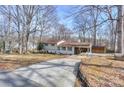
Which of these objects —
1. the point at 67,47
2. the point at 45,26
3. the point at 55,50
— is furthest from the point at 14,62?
the point at 45,26

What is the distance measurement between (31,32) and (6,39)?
6.71ft

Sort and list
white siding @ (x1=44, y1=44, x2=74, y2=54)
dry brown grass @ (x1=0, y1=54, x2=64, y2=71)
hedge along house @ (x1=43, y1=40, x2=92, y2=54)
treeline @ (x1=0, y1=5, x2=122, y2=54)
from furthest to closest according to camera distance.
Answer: white siding @ (x1=44, y1=44, x2=74, y2=54)
hedge along house @ (x1=43, y1=40, x2=92, y2=54)
treeline @ (x1=0, y1=5, x2=122, y2=54)
dry brown grass @ (x1=0, y1=54, x2=64, y2=71)

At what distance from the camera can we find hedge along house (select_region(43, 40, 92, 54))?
40.6 feet

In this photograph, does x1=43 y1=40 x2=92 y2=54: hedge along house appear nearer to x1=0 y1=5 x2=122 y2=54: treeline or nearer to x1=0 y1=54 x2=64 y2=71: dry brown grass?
x1=0 y1=5 x2=122 y2=54: treeline

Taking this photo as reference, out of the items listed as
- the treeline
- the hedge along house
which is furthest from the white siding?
the treeline

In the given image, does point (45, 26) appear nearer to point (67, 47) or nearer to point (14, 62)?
point (67, 47)

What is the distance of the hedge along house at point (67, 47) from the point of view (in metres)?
12.4

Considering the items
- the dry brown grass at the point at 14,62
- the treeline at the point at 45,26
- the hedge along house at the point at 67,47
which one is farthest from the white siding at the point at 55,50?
the dry brown grass at the point at 14,62

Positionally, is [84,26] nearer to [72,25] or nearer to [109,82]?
[72,25]

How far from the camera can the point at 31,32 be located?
17.3 m

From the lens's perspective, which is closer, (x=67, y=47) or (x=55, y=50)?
(x=67, y=47)

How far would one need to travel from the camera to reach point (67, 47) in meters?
14.1

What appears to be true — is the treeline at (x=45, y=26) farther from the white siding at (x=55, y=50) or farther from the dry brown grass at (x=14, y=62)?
the dry brown grass at (x=14, y=62)
